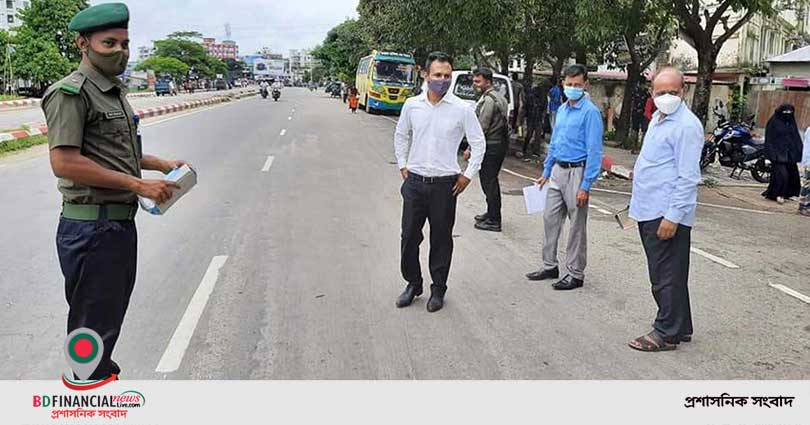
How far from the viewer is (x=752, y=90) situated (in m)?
25.8

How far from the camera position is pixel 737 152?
14.0m

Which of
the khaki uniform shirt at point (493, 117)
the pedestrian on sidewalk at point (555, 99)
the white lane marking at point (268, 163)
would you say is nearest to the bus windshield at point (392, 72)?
the pedestrian on sidewalk at point (555, 99)

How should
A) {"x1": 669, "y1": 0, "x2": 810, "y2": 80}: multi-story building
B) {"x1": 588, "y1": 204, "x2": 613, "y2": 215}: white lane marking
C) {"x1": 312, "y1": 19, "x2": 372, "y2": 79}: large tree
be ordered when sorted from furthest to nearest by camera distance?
{"x1": 312, "y1": 19, "x2": 372, "y2": 79}: large tree, {"x1": 669, "y1": 0, "x2": 810, "y2": 80}: multi-story building, {"x1": 588, "y1": 204, "x2": 613, "y2": 215}: white lane marking

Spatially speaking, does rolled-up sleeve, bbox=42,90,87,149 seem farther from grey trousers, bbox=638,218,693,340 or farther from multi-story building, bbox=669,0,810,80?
multi-story building, bbox=669,0,810,80

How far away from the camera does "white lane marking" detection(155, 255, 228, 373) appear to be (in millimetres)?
4059

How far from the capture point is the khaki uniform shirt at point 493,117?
8.38 m

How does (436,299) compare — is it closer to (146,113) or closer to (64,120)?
(64,120)

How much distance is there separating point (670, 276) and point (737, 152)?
11.0m

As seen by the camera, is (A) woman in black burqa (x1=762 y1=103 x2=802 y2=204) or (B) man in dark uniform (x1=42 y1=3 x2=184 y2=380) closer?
(B) man in dark uniform (x1=42 y1=3 x2=184 y2=380)

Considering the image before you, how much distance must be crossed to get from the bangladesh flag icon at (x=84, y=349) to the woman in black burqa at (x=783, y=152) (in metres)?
10.9

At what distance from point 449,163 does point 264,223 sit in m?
3.59

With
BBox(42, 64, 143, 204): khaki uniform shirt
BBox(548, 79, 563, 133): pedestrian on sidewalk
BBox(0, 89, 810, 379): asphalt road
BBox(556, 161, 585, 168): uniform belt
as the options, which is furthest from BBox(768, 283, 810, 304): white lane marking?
BBox(548, 79, 563, 133): pedestrian on sidewalk

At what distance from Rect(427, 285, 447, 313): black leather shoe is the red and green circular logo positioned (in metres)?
2.53

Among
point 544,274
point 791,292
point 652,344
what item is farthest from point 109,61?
point 791,292
